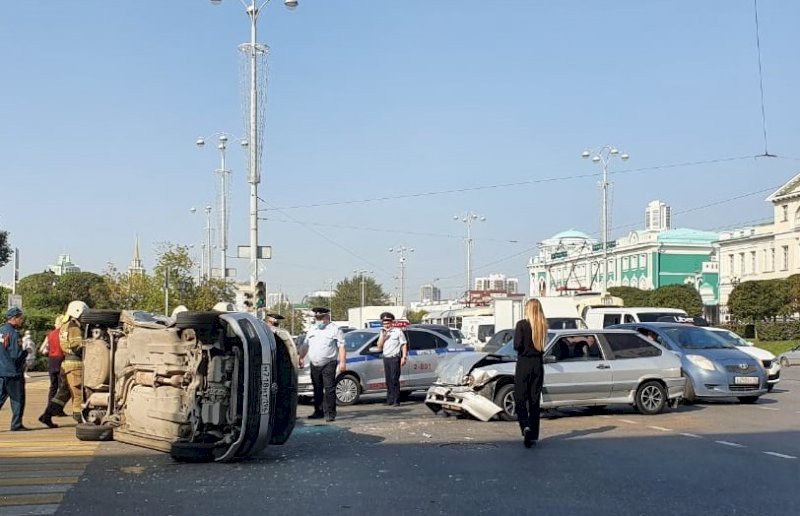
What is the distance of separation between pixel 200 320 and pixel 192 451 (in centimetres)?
144

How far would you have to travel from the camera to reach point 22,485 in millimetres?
9195

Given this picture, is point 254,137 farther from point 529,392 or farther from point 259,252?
point 529,392

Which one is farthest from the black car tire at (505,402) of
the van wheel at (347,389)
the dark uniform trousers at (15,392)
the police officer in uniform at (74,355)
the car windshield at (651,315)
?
the car windshield at (651,315)

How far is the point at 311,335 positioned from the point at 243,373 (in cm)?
526

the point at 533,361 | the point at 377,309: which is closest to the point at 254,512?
the point at 533,361

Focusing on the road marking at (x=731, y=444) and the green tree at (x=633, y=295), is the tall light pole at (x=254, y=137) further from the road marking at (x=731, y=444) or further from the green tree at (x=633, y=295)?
the green tree at (x=633, y=295)

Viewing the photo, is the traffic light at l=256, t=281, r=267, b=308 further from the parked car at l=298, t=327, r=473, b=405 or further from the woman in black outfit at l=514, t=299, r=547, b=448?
the woman in black outfit at l=514, t=299, r=547, b=448

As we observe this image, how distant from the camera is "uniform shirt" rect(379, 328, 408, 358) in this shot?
18.3 metres

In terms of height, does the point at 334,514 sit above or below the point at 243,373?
below

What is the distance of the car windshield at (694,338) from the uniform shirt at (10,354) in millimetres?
12453

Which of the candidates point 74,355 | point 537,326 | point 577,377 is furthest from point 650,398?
point 74,355

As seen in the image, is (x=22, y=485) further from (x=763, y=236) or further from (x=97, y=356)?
(x=763, y=236)

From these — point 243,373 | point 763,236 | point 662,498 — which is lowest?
point 662,498

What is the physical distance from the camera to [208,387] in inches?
409
